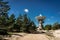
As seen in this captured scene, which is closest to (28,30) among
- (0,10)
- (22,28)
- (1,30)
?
(22,28)

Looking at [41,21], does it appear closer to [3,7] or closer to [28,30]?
[28,30]

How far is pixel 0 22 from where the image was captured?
87.4 ft

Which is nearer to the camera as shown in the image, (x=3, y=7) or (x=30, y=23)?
(x=3, y=7)

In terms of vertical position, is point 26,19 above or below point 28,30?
above

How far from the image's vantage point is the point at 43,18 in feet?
188

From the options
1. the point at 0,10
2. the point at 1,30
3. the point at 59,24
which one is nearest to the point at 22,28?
the point at 1,30

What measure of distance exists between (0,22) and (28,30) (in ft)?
56.6

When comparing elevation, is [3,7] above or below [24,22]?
above

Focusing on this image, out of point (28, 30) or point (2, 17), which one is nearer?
→ point (2, 17)

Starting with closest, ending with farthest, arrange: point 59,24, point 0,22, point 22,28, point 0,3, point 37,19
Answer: point 0,22 → point 0,3 → point 22,28 → point 59,24 → point 37,19

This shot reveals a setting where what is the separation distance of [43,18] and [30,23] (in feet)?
49.1

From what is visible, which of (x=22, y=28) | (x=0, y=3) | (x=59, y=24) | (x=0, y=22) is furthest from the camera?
(x=59, y=24)

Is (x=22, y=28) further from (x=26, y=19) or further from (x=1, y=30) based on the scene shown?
(x=1, y=30)

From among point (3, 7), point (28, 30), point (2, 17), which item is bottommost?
point (28, 30)
